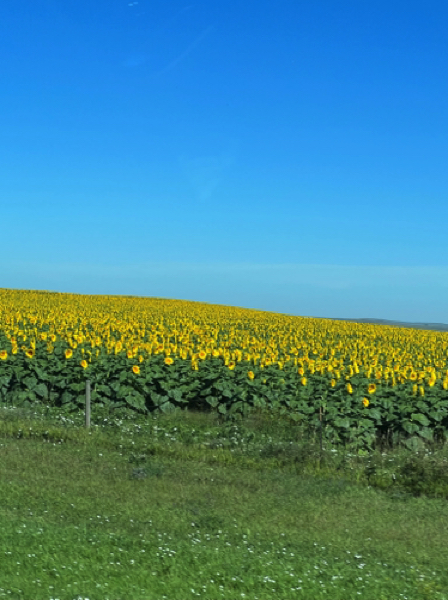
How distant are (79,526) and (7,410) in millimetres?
8411

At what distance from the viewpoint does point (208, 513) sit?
35.0 ft

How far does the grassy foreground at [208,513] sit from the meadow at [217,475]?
34 millimetres

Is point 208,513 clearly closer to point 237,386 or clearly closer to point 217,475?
point 217,475

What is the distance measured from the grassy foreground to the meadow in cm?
3

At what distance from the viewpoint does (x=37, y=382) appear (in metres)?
19.1

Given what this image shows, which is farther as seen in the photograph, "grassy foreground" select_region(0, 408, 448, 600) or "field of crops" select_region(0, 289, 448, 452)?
"field of crops" select_region(0, 289, 448, 452)

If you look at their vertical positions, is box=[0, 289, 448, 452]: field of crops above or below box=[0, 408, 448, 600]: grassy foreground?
above

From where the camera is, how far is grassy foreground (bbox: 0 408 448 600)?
7.67 meters

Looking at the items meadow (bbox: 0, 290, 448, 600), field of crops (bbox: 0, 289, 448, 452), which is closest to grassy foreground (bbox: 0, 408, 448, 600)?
meadow (bbox: 0, 290, 448, 600)

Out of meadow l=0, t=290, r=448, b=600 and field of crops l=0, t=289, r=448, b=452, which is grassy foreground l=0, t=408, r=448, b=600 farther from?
field of crops l=0, t=289, r=448, b=452

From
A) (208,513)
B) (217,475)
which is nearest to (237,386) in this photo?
(217,475)

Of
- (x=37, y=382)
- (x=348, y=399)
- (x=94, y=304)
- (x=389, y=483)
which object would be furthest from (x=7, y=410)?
(x=94, y=304)

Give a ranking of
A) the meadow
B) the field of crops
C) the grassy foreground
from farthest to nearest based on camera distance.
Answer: the field of crops → the meadow → the grassy foreground

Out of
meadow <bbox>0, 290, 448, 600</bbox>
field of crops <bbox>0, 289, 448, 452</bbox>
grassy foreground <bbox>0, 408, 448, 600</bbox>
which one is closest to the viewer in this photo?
grassy foreground <bbox>0, 408, 448, 600</bbox>
